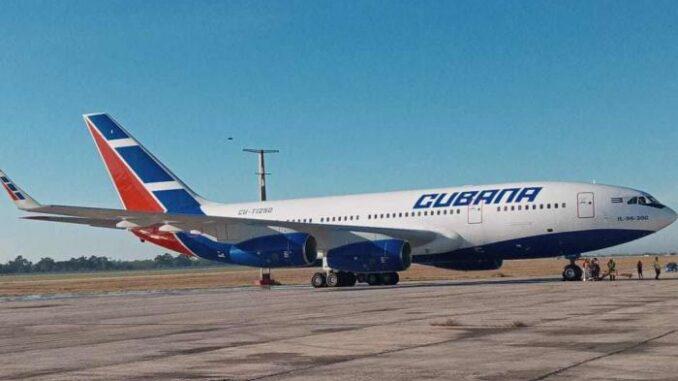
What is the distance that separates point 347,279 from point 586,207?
36.4 ft

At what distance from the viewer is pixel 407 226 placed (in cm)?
3838

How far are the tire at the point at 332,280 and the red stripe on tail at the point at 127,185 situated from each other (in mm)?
11374

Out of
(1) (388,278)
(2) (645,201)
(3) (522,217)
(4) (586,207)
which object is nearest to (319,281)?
(1) (388,278)

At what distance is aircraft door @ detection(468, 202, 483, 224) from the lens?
36438 mm

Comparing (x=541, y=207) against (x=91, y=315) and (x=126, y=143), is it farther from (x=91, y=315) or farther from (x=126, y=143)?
(x=126, y=143)

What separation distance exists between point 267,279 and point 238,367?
124 ft

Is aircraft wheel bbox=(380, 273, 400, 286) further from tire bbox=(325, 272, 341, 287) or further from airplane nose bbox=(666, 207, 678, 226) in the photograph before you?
airplane nose bbox=(666, 207, 678, 226)

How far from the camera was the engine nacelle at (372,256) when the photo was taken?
36188mm

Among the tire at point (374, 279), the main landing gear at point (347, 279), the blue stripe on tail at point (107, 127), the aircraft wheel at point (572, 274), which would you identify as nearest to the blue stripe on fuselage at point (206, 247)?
the main landing gear at point (347, 279)

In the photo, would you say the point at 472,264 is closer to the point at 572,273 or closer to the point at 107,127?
the point at 572,273

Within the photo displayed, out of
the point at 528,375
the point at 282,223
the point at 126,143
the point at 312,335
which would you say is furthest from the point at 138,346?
the point at 126,143

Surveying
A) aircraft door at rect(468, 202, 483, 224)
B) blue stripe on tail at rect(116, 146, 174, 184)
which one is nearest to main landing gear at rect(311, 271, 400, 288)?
aircraft door at rect(468, 202, 483, 224)

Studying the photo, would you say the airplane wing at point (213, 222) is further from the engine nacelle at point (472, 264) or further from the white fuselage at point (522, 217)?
the engine nacelle at point (472, 264)

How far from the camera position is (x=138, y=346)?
44.2 feet
